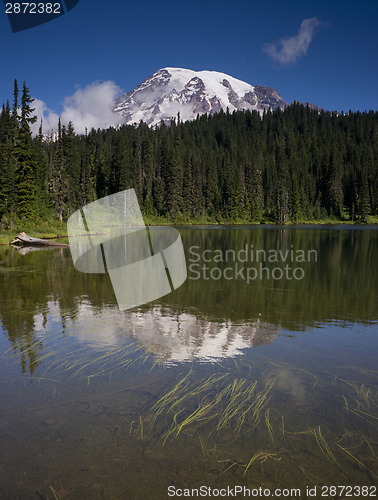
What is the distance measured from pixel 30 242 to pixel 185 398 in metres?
37.8

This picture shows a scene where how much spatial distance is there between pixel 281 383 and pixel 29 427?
14.2ft

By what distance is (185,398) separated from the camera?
6.14 meters

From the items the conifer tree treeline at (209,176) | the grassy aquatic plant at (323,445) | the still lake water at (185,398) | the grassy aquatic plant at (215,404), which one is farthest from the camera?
the conifer tree treeline at (209,176)

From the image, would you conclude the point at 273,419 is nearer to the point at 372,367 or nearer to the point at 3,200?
the point at 372,367

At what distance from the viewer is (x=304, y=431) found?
5.24 m

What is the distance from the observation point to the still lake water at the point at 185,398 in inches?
173

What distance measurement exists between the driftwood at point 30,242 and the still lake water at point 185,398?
28563 mm

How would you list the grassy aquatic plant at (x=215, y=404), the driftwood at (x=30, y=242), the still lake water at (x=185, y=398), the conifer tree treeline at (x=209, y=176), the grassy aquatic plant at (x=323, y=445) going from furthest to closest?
the conifer tree treeline at (x=209, y=176) < the driftwood at (x=30, y=242) < the grassy aquatic plant at (x=215, y=404) < the grassy aquatic plant at (x=323, y=445) < the still lake water at (x=185, y=398)

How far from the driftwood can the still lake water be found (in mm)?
28563

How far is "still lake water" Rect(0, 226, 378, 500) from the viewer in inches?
173

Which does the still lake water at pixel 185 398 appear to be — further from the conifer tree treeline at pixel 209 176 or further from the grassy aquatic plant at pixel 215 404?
the conifer tree treeline at pixel 209 176
